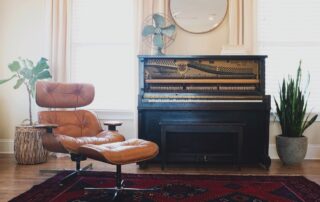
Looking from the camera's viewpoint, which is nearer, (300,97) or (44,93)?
(44,93)

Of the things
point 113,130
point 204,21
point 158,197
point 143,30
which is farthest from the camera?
point 204,21

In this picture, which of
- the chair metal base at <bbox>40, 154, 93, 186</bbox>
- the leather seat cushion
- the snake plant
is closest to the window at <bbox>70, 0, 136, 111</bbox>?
the chair metal base at <bbox>40, 154, 93, 186</bbox>

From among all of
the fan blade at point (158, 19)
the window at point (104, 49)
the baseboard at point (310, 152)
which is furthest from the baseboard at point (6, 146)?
the baseboard at point (310, 152)

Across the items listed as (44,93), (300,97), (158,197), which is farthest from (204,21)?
(158,197)

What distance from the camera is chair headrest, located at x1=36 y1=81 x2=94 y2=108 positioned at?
11.4ft

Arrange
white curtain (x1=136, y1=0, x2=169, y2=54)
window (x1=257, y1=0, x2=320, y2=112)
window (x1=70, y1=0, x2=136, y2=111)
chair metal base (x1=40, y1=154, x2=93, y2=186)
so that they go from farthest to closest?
1. window (x1=70, y1=0, x2=136, y2=111)
2. window (x1=257, y1=0, x2=320, y2=112)
3. white curtain (x1=136, y1=0, x2=169, y2=54)
4. chair metal base (x1=40, y1=154, x2=93, y2=186)

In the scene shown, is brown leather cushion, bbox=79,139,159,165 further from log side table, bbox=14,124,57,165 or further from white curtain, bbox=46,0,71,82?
white curtain, bbox=46,0,71,82

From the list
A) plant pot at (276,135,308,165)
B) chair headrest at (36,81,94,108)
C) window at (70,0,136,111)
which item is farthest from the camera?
window at (70,0,136,111)

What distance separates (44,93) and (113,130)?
0.84 metres

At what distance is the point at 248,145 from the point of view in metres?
3.96

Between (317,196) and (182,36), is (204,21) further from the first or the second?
(317,196)

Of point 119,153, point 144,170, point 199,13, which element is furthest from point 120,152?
point 199,13

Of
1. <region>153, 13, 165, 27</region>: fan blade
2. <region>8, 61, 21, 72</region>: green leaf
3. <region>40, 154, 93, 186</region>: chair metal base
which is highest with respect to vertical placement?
<region>153, 13, 165, 27</region>: fan blade

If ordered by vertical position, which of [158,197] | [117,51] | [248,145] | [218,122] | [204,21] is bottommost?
[158,197]
